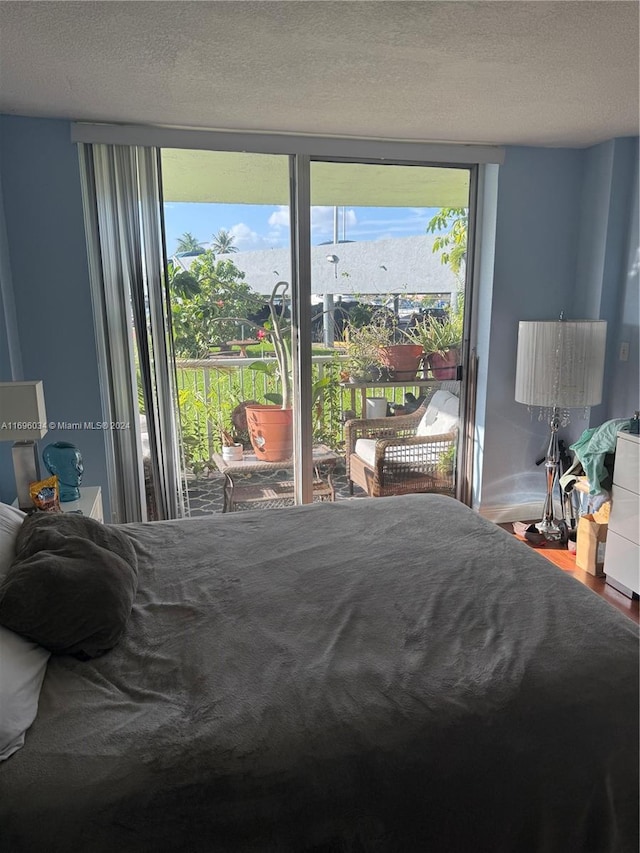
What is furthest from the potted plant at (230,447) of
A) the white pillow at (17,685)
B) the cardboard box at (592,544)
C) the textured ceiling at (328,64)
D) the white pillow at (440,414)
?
the white pillow at (17,685)

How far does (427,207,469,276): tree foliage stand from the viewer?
12.7 feet

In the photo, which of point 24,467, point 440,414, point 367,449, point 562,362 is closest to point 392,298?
point 440,414

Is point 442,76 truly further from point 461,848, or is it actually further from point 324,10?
point 461,848

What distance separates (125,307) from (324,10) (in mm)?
1969

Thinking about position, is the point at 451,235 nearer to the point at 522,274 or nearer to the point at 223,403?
the point at 522,274

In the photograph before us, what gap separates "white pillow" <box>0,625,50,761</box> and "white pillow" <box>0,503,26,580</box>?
0.28 m

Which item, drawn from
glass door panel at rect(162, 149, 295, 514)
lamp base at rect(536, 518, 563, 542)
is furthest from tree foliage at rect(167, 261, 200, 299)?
lamp base at rect(536, 518, 563, 542)

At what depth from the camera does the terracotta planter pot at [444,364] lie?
404cm

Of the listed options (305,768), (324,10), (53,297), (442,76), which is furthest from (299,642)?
(53,297)

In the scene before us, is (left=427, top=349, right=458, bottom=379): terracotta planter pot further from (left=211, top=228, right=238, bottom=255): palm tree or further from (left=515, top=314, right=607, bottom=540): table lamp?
(left=211, top=228, right=238, bottom=255): palm tree

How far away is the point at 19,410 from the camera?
8.41 ft

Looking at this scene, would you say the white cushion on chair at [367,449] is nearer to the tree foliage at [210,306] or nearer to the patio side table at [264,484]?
the patio side table at [264,484]

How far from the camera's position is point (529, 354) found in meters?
3.60

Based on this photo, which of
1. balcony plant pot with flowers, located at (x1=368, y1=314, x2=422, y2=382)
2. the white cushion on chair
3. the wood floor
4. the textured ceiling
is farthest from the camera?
the white cushion on chair
